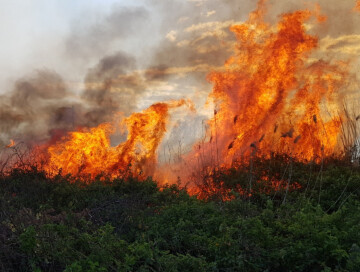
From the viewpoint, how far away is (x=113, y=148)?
503 inches

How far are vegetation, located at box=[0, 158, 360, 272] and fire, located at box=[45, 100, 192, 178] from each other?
325cm

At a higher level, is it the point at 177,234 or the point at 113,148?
the point at 113,148

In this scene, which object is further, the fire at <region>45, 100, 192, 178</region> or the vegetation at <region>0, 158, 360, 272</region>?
the fire at <region>45, 100, 192, 178</region>

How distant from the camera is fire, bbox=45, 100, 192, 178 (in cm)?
1243

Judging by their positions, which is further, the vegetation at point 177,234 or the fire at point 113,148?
the fire at point 113,148

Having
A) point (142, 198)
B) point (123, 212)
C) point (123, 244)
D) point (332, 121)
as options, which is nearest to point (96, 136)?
point (142, 198)

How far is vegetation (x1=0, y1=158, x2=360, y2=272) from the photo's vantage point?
181 inches

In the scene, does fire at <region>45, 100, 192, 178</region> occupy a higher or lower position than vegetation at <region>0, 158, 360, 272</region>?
higher

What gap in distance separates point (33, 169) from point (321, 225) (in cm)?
794

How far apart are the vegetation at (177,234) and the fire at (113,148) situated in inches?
128

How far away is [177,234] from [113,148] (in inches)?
293

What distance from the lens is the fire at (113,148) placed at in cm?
1243

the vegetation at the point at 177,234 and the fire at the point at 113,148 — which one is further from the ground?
the fire at the point at 113,148

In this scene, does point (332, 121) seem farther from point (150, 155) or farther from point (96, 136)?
point (96, 136)
